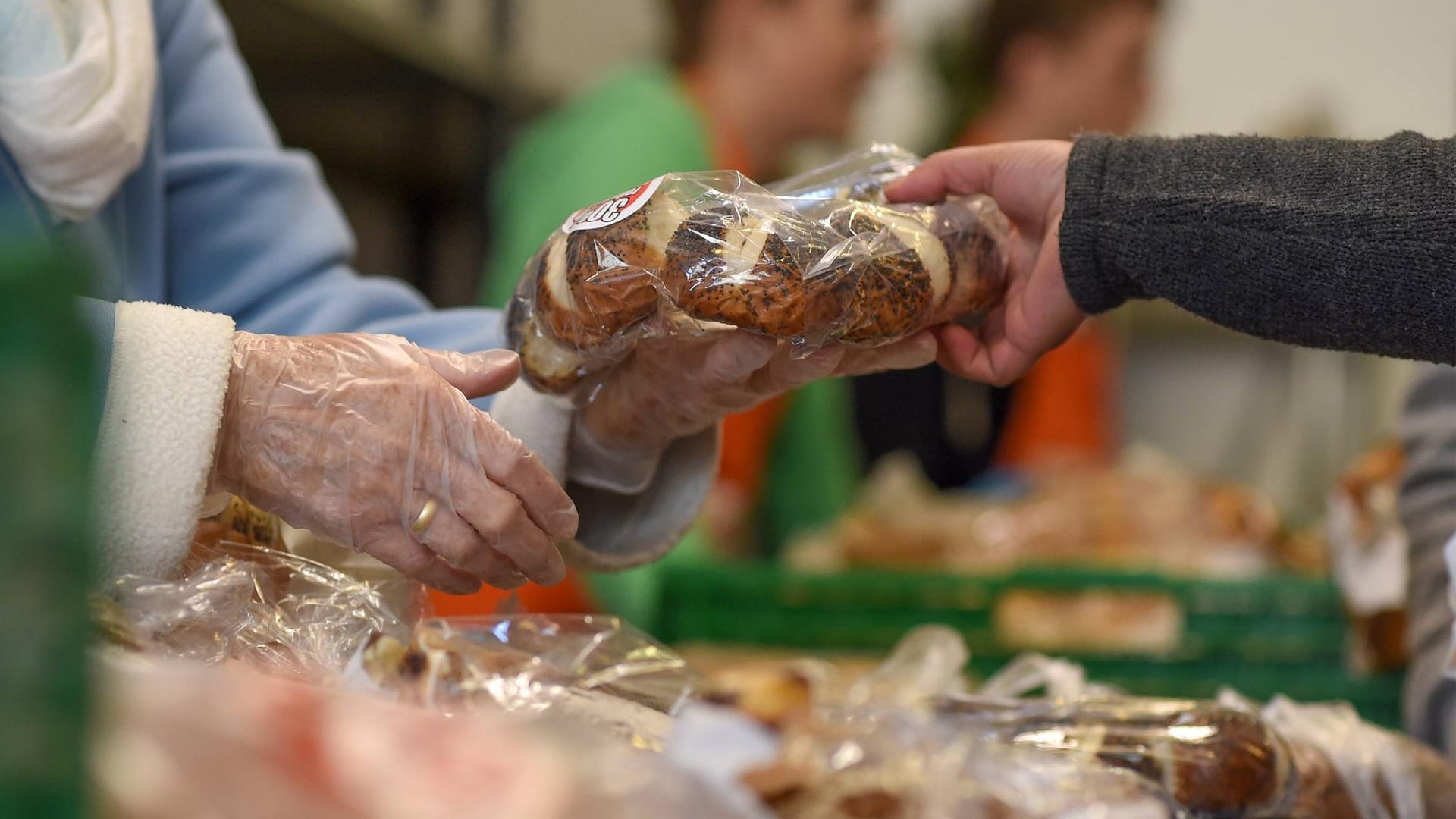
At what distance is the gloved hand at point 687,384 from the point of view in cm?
69

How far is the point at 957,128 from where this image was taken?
310 centimetres

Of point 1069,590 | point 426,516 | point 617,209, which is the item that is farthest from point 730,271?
point 1069,590

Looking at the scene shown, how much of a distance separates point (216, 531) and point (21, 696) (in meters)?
0.40

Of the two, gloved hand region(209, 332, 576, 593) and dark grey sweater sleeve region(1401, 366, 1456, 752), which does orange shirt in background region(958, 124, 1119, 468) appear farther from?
gloved hand region(209, 332, 576, 593)

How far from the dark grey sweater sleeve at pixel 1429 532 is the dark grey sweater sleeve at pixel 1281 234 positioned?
36 centimetres

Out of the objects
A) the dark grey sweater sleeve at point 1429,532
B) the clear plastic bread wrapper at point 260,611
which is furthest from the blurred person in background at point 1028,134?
the clear plastic bread wrapper at point 260,611

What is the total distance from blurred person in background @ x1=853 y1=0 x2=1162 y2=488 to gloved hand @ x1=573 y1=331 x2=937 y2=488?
196cm

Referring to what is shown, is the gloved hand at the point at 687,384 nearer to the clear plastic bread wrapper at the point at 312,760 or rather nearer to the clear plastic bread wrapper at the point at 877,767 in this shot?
the clear plastic bread wrapper at the point at 877,767

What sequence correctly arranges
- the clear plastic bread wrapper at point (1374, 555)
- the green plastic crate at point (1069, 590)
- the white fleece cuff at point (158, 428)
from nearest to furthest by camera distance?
the white fleece cuff at point (158, 428) → the clear plastic bread wrapper at point (1374, 555) → the green plastic crate at point (1069, 590)

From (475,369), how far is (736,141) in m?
1.58

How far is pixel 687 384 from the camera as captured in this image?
76cm

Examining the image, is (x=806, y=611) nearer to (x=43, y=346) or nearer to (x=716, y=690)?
(x=716, y=690)

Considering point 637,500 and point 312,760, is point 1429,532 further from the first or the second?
point 312,760

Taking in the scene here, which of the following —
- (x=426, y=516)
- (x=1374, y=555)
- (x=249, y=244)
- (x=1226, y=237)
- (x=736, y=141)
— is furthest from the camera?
(x=736, y=141)
